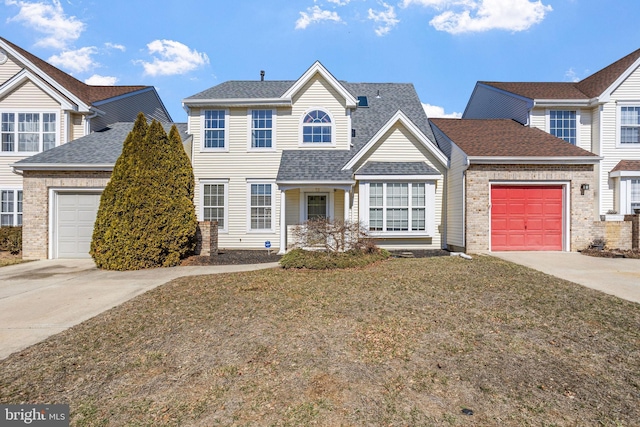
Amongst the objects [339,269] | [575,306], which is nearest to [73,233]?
[339,269]

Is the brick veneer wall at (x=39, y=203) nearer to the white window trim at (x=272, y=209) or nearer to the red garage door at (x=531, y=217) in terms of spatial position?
the white window trim at (x=272, y=209)

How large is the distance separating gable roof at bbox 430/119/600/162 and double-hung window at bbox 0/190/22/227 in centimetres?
1947

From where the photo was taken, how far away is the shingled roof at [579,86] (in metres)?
16.3

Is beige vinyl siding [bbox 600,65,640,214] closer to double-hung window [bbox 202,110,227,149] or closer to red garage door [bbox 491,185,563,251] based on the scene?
red garage door [bbox 491,185,563,251]

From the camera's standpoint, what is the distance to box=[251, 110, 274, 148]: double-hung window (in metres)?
15.6

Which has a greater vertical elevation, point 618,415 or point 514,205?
point 514,205

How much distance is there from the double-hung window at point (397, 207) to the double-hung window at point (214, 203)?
6654 mm

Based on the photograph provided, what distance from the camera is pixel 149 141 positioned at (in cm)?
1144

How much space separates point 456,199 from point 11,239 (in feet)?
60.2

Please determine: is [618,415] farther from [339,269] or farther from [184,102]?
[184,102]

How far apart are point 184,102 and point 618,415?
16.3 metres

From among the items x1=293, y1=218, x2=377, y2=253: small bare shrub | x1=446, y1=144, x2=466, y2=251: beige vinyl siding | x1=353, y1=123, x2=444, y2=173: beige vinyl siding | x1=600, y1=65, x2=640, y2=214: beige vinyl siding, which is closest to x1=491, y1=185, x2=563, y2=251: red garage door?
x1=446, y1=144, x2=466, y2=251: beige vinyl siding

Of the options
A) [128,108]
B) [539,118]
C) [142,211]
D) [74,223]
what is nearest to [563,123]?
[539,118]

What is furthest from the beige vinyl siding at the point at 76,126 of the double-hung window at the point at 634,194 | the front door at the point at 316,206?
the double-hung window at the point at 634,194
